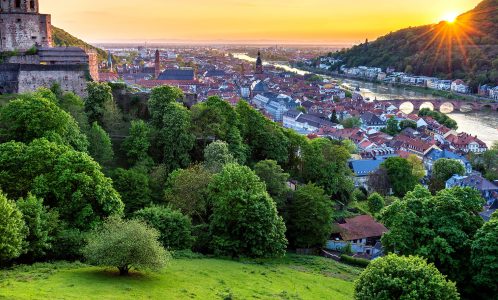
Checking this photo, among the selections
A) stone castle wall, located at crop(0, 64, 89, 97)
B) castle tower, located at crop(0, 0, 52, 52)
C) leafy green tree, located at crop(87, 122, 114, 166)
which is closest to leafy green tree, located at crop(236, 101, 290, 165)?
leafy green tree, located at crop(87, 122, 114, 166)

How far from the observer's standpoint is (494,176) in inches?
1908

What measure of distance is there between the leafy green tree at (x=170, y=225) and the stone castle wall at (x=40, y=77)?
13663 mm

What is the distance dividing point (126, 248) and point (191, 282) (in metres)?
2.65

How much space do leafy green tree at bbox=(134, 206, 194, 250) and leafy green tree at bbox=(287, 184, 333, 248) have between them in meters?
6.64

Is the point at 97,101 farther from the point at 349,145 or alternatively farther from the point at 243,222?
the point at 349,145

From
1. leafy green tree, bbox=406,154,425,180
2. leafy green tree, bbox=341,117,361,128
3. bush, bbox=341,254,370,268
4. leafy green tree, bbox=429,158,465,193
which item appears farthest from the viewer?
leafy green tree, bbox=341,117,361,128

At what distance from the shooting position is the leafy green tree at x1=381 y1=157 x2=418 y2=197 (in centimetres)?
4350

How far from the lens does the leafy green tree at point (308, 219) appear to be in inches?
1055

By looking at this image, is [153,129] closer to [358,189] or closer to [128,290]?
[128,290]

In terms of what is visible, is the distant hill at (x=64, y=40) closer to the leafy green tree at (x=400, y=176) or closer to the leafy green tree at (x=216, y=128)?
the leafy green tree at (x=400, y=176)

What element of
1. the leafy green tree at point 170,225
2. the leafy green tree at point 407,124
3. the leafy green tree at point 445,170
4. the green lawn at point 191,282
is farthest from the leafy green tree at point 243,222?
the leafy green tree at point 407,124

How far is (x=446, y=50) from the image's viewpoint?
151 m

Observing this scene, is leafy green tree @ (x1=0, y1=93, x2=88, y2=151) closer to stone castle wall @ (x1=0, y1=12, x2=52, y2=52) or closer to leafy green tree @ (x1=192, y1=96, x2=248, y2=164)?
leafy green tree @ (x1=192, y1=96, x2=248, y2=164)

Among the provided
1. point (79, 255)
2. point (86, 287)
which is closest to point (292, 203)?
point (79, 255)
